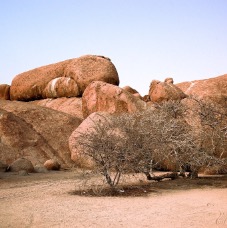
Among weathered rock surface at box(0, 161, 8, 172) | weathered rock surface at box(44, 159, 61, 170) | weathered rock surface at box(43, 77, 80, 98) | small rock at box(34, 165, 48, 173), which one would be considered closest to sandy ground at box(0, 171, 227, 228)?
small rock at box(34, 165, 48, 173)

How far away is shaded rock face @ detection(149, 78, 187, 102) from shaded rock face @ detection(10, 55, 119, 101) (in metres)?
6.39

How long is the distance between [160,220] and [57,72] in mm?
20894

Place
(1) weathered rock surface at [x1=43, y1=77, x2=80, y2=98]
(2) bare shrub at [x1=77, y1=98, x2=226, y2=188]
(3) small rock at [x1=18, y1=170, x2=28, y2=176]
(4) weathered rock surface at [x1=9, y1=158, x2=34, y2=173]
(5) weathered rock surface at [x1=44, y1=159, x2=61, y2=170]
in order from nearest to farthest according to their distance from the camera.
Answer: (2) bare shrub at [x1=77, y1=98, x2=226, y2=188] → (3) small rock at [x1=18, y1=170, x2=28, y2=176] → (4) weathered rock surface at [x1=9, y1=158, x2=34, y2=173] → (5) weathered rock surface at [x1=44, y1=159, x2=61, y2=170] → (1) weathered rock surface at [x1=43, y1=77, x2=80, y2=98]

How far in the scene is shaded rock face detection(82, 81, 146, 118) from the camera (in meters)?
18.1

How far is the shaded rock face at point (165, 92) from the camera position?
56.6ft

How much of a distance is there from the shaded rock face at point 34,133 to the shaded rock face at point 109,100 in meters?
1.29

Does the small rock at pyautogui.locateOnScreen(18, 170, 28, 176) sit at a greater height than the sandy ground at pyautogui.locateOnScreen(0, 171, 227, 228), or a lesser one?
greater

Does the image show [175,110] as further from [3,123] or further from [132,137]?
[3,123]

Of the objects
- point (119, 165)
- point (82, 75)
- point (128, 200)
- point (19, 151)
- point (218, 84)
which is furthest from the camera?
point (82, 75)

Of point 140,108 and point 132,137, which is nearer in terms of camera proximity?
point 132,137

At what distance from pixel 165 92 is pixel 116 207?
10.7 meters

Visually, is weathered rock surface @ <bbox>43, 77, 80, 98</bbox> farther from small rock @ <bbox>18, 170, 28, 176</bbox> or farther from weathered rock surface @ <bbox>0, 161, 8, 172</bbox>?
small rock @ <bbox>18, 170, 28, 176</bbox>

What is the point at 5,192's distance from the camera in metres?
9.76

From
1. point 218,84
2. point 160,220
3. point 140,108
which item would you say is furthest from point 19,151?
point 160,220
